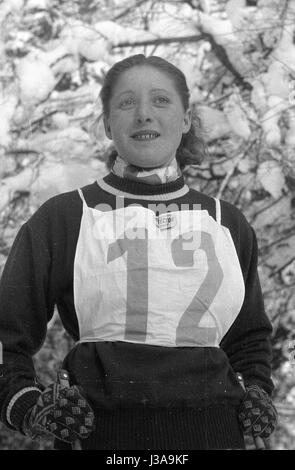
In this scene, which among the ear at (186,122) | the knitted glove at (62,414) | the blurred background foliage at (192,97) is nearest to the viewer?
the knitted glove at (62,414)

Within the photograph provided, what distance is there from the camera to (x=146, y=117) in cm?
153

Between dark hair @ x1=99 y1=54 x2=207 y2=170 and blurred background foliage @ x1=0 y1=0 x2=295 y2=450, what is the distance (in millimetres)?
355

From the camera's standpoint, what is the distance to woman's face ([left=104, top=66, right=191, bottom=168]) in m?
1.53

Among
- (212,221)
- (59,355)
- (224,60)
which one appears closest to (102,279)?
(212,221)

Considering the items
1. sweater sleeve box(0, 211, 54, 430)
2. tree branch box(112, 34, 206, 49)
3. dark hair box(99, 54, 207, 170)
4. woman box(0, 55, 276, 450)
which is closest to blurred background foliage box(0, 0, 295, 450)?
tree branch box(112, 34, 206, 49)

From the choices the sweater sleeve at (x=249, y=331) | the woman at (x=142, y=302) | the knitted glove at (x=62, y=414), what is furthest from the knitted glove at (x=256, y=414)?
the knitted glove at (x=62, y=414)

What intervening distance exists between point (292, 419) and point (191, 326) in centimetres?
70

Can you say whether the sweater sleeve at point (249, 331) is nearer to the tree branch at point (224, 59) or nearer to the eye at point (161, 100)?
the eye at point (161, 100)

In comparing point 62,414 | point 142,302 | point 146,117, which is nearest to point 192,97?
point 146,117

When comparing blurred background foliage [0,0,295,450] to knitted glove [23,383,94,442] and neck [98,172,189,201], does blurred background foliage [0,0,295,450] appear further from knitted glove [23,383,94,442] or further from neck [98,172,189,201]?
knitted glove [23,383,94,442]

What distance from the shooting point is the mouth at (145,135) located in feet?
5.01

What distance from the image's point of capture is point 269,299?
2049mm

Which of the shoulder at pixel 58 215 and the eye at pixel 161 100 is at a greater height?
the eye at pixel 161 100

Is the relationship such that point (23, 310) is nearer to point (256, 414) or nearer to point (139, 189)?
point (139, 189)
